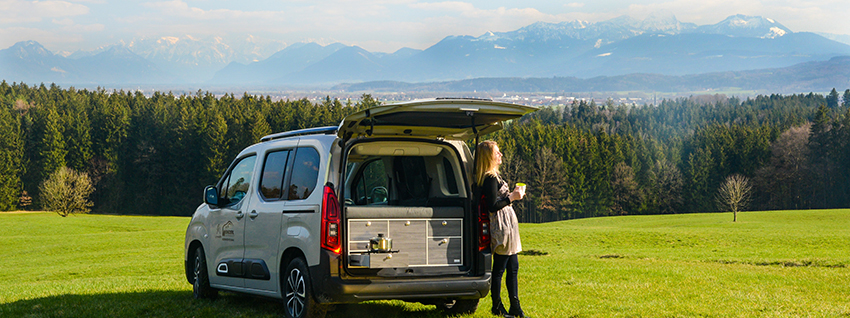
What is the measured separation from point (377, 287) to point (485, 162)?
6.64 feet

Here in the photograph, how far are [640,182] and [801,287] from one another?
99.9 metres

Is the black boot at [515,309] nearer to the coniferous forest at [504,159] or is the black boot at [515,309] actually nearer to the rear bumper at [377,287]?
the rear bumper at [377,287]

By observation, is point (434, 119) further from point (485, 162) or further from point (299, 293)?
point (299, 293)

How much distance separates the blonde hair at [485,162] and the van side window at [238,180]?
314 cm

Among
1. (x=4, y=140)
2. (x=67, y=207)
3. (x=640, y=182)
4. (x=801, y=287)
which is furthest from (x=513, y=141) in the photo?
(x=801, y=287)

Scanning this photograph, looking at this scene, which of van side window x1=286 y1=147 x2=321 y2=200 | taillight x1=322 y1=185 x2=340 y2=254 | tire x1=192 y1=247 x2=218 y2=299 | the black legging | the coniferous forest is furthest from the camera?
the coniferous forest

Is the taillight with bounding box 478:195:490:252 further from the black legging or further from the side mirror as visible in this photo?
the side mirror

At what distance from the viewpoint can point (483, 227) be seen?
8.20 meters

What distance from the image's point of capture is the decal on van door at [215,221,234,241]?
31.1ft

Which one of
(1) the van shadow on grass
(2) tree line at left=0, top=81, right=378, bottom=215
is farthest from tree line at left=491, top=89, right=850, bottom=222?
(1) the van shadow on grass

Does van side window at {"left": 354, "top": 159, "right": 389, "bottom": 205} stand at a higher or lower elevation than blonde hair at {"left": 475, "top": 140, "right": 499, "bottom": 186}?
lower

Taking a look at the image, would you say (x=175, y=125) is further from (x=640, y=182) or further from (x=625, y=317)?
(x=625, y=317)

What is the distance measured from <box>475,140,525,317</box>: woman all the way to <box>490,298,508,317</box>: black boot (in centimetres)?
4

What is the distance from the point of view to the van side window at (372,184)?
9336 mm
